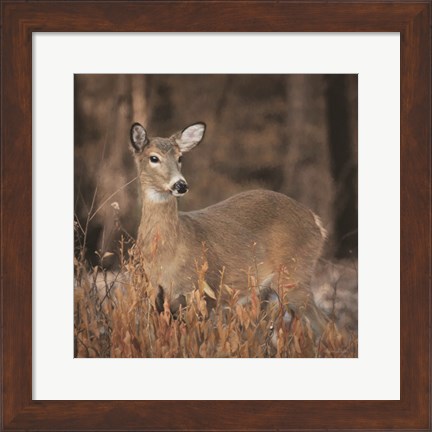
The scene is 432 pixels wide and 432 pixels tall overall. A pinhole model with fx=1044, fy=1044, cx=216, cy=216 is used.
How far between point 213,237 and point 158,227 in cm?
37

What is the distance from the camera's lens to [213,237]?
677cm

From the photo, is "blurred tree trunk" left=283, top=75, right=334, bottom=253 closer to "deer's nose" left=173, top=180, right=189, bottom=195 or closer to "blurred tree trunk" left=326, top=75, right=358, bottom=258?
"blurred tree trunk" left=326, top=75, right=358, bottom=258

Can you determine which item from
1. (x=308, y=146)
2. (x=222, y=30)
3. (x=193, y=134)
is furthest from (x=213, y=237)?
(x=222, y=30)

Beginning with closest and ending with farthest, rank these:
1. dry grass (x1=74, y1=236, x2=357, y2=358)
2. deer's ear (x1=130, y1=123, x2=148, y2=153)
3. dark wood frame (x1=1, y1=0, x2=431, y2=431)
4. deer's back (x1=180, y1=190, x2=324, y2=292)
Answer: dark wood frame (x1=1, y1=0, x2=431, y2=431) < dry grass (x1=74, y1=236, x2=357, y2=358) < deer's ear (x1=130, y1=123, x2=148, y2=153) < deer's back (x1=180, y1=190, x2=324, y2=292)

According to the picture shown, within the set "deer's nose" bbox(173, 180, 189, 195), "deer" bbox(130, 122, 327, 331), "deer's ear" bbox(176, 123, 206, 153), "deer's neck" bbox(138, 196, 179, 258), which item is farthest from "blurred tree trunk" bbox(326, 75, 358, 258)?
"deer's neck" bbox(138, 196, 179, 258)

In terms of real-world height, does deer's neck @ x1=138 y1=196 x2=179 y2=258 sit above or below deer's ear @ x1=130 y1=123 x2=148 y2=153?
below

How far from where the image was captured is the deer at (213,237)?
6426mm

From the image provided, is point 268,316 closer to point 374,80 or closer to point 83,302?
point 83,302

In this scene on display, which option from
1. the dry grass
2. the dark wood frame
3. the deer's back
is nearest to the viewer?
the dark wood frame

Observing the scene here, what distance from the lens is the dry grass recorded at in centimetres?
624

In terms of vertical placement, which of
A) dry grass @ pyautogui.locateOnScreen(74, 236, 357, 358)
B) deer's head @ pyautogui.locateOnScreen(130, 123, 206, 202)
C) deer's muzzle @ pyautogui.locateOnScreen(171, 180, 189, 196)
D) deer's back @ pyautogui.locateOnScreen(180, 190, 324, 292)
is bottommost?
dry grass @ pyautogui.locateOnScreen(74, 236, 357, 358)

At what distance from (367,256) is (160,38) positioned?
179 centimetres

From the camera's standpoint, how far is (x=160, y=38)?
20.2ft

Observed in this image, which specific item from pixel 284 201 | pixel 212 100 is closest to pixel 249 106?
pixel 212 100
